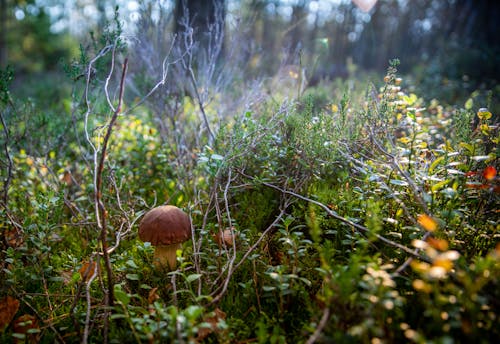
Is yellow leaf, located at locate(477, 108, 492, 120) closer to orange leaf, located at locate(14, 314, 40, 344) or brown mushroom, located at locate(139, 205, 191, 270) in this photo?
brown mushroom, located at locate(139, 205, 191, 270)

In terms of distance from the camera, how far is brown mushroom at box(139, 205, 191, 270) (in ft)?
7.00

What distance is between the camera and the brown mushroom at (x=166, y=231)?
2.13 meters

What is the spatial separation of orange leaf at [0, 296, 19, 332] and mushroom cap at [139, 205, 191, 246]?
31.3 inches

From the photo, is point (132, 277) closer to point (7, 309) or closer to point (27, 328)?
point (27, 328)

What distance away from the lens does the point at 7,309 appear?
77.2 inches

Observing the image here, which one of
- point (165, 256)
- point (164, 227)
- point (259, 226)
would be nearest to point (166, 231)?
point (164, 227)

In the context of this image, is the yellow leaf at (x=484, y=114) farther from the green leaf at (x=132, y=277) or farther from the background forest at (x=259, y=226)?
the green leaf at (x=132, y=277)

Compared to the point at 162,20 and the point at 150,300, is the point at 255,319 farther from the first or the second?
the point at 162,20

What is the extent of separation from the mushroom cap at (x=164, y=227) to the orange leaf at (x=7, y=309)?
795 millimetres

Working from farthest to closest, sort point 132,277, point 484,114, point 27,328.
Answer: point 484,114 < point 132,277 < point 27,328

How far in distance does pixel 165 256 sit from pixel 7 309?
0.93 metres

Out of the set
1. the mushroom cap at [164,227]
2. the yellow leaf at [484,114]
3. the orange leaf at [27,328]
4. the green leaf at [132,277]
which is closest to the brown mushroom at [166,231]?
the mushroom cap at [164,227]

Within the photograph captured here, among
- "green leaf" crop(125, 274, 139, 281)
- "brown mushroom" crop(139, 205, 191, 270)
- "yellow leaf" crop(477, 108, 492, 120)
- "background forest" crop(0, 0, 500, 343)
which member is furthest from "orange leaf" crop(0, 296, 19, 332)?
"yellow leaf" crop(477, 108, 492, 120)

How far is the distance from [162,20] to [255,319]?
352 cm
